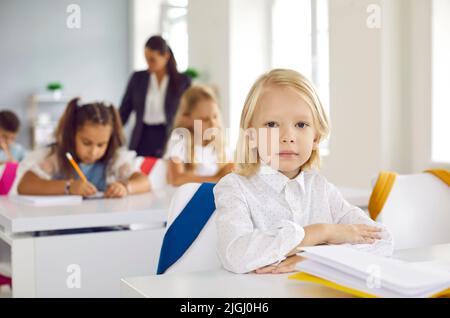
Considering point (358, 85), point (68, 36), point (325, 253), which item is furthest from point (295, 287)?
point (68, 36)

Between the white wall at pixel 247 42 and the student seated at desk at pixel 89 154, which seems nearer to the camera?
the student seated at desk at pixel 89 154

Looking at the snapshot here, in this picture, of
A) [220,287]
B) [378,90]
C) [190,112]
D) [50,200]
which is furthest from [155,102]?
[220,287]

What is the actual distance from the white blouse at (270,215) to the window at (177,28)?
465 centimetres

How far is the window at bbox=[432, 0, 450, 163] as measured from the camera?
2818 millimetres

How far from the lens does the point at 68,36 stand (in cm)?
746

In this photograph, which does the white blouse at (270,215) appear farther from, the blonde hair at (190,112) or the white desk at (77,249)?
the blonde hair at (190,112)

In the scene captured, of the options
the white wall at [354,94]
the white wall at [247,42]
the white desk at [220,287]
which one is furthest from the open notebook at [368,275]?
the white wall at [247,42]

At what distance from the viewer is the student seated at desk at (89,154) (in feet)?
7.47

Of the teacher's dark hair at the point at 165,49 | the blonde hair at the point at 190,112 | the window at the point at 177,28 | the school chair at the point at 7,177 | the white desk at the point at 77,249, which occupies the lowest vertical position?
the white desk at the point at 77,249

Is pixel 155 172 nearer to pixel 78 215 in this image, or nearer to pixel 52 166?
pixel 52 166

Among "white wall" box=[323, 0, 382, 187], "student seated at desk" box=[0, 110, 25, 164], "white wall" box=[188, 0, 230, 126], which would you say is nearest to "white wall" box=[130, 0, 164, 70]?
"white wall" box=[188, 0, 230, 126]

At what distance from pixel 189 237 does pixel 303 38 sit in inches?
134

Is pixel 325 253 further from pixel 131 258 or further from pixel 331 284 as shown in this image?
pixel 131 258
